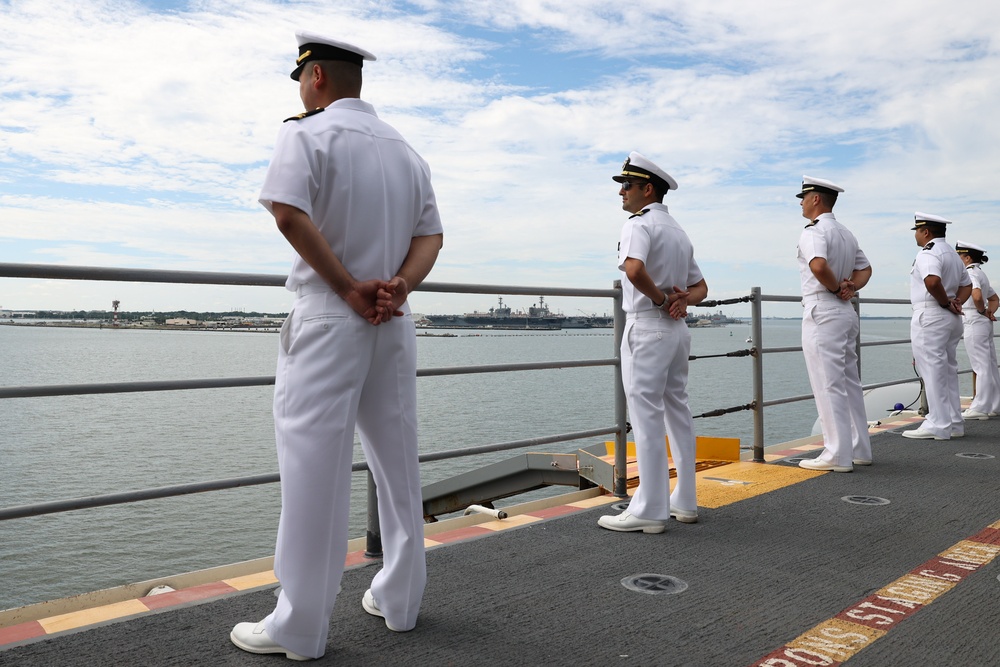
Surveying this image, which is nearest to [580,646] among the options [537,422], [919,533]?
[919,533]

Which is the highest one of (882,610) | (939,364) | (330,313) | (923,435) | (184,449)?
(330,313)

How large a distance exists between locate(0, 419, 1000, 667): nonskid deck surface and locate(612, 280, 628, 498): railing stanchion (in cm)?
32

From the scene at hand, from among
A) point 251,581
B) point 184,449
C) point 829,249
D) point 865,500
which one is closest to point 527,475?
point 829,249

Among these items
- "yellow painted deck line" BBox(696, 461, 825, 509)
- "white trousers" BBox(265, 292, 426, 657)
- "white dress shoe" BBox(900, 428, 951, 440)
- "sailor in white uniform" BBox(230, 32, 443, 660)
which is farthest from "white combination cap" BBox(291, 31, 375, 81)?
"white dress shoe" BBox(900, 428, 951, 440)

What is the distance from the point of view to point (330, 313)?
6.63ft

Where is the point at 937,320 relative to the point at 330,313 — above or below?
below

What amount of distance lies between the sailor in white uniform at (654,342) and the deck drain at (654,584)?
0.65 meters

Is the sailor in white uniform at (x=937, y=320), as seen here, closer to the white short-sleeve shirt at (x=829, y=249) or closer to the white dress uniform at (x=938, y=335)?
the white dress uniform at (x=938, y=335)

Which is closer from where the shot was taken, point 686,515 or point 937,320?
point 686,515

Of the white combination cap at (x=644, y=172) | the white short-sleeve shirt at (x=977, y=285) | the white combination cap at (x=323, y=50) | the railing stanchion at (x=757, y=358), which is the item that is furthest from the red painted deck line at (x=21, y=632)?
the white short-sleeve shirt at (x=977, y=285)

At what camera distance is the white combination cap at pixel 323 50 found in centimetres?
210

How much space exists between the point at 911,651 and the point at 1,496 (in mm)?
27534

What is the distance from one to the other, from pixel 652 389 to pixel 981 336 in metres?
6.27

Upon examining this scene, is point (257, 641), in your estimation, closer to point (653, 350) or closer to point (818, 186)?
point (653, 350)
